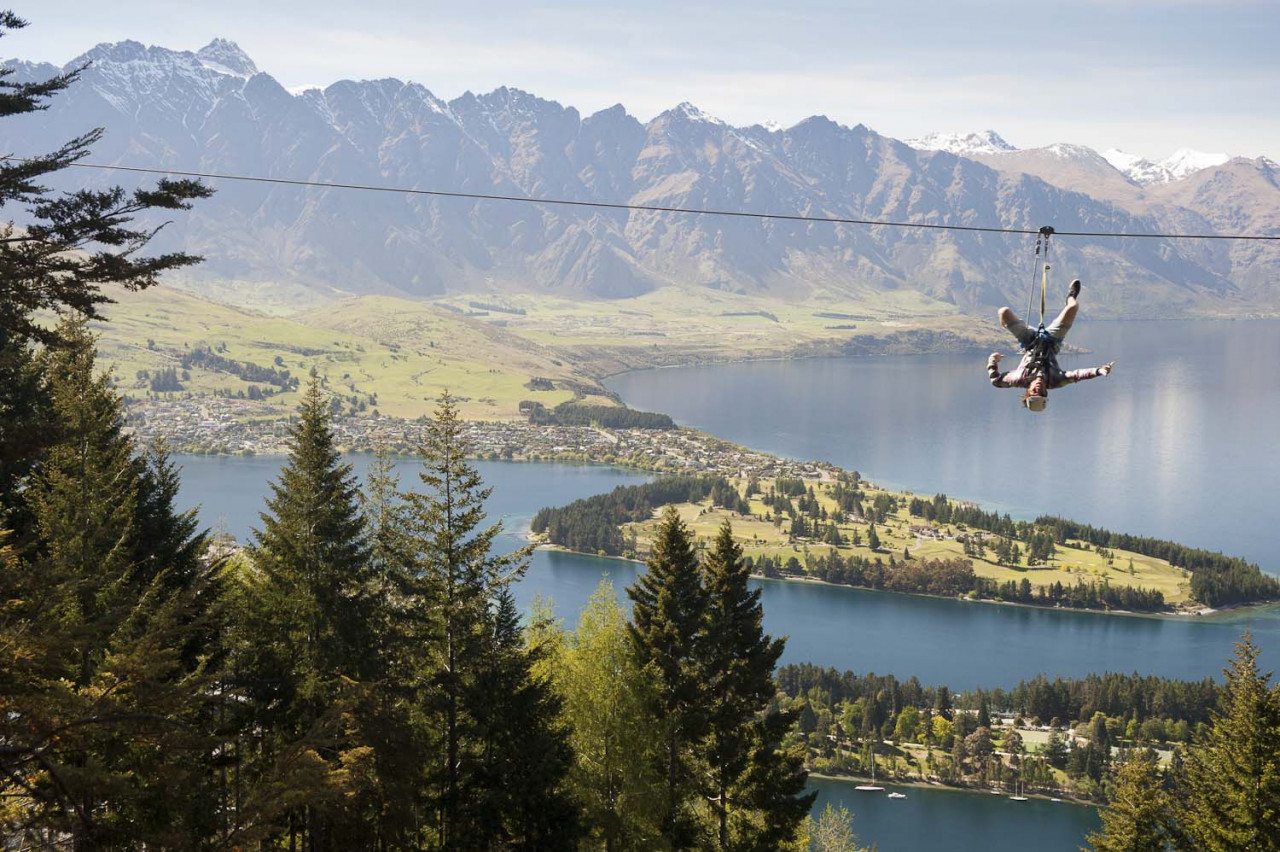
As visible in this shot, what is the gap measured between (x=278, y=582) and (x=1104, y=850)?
13.7 meters

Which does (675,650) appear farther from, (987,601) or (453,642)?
(987,601)

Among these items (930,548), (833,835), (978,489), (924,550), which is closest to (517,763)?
(833,835)

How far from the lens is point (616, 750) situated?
1578 cm

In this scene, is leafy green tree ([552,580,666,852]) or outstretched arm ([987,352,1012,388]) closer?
outstretched arm ([987,352,1012,388])

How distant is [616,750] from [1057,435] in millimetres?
123673

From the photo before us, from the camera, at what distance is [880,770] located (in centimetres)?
4772

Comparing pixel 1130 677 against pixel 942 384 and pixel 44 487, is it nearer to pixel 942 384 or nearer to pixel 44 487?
pixel 44 487

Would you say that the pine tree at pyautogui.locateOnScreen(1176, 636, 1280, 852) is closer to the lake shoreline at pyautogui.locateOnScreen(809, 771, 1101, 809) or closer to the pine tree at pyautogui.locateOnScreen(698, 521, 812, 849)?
the pine tree at pyautogui.locateOnScreen(698, 521, 812, 849)

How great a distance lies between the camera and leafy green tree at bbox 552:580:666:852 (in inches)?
609

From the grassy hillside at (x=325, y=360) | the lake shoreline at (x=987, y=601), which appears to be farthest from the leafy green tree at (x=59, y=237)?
the grassy hillside at (x=325, y=360)

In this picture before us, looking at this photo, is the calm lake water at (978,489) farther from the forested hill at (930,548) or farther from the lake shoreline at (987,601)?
the forested hill at (930,548)

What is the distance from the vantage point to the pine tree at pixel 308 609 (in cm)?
1292

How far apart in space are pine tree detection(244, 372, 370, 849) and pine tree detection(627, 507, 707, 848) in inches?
180

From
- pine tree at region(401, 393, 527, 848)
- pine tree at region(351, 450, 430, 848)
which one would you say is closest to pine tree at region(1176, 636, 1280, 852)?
pine tree at region(401, 393, 527, 848)
